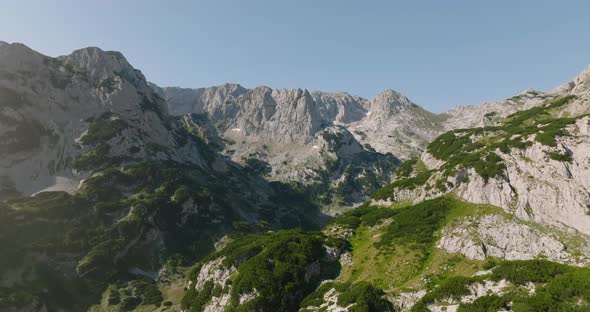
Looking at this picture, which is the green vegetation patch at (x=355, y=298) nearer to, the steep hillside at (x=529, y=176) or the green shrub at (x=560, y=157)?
the steep hillside at (x=529, y=176)

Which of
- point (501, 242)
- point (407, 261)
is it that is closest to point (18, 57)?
point (407, 261)

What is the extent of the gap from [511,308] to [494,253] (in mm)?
17657

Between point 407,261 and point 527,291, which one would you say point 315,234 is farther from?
point 527,291

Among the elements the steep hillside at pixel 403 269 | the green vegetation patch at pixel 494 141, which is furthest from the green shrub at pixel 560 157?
the steep hillside at pixel 403 269

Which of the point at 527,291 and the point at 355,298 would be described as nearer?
the point at 527,291

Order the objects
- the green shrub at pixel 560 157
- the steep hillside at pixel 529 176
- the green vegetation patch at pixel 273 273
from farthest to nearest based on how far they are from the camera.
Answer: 1. the green shrub at pixel 560 157
2. the steep hillside at pixel 529 176
3. the green vegetation patch at pixel 273 273

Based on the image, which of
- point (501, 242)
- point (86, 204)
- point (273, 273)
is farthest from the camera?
point (86, 204)

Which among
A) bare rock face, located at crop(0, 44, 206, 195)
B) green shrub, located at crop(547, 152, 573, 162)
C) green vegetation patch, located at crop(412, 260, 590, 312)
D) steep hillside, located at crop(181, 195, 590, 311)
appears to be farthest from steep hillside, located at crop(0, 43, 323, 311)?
green shrub, located at crop(547, 152, 573, 162)

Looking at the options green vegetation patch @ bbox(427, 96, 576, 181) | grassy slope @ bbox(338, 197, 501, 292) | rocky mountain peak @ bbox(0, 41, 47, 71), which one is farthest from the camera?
rocky mountain peak @ bbox(0, 41, 47, 71)

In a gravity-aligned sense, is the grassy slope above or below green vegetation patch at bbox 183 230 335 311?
above

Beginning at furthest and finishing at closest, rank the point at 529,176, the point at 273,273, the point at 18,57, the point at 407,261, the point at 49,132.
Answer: the point at 18,57 < the point at 49,132 < the point at 529,176 < the point at 273,273 < the point at 407,261

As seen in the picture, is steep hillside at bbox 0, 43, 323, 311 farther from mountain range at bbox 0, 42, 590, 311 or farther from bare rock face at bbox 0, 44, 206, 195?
mountain range at bbox 0, 42, 590, 311

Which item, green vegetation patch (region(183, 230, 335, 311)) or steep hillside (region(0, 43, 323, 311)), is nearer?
green vegetation patch (region(183, 230, 335, 311))

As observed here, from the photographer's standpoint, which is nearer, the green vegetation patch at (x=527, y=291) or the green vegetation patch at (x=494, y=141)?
the green vegetation patch at (x=527, y=291)
